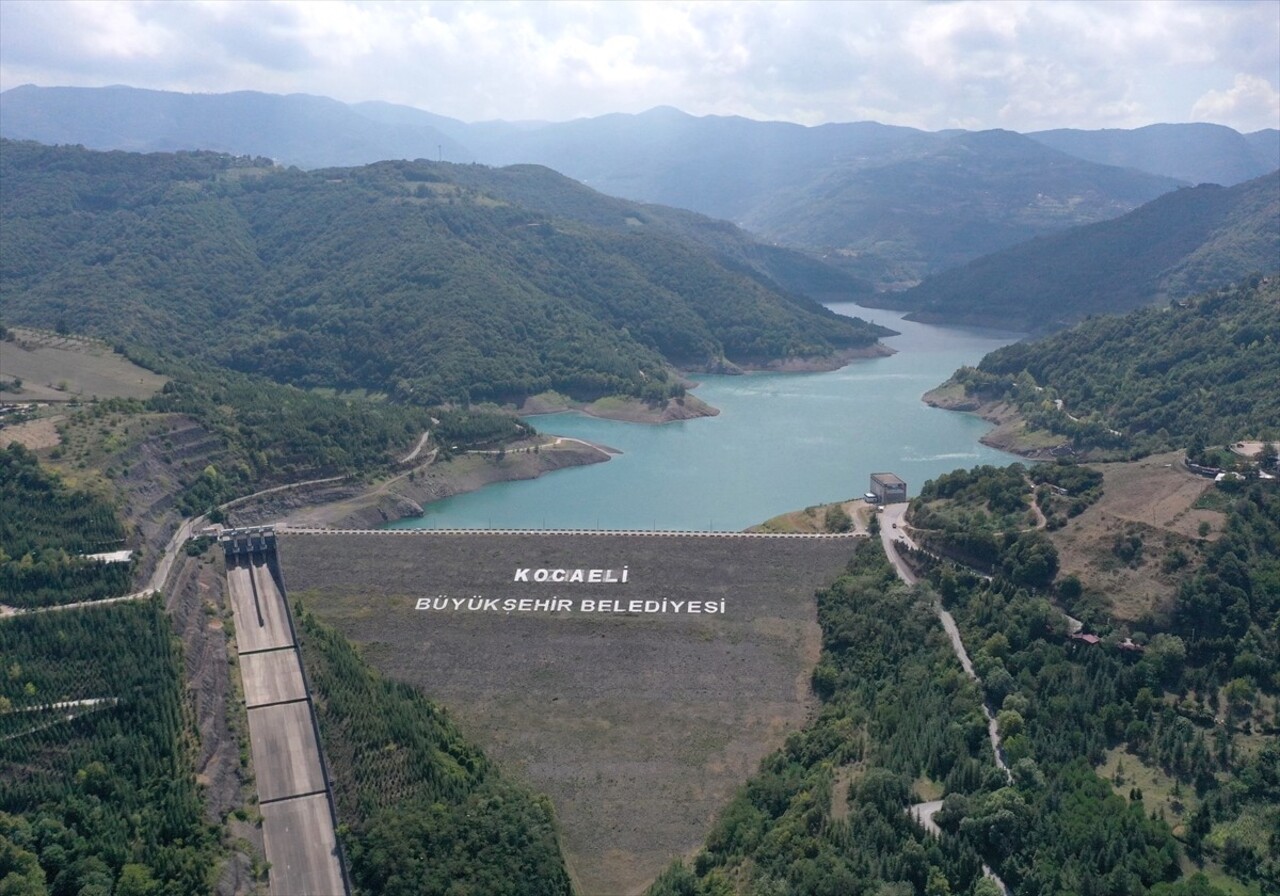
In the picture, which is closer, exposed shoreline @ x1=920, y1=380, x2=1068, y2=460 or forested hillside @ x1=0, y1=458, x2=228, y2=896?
forested hillside @ x1=0, y1=458, x2=228, y2=896

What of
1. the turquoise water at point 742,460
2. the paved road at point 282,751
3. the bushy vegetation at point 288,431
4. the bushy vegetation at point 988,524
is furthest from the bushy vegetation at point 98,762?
the bushy vegetation at point 988,524

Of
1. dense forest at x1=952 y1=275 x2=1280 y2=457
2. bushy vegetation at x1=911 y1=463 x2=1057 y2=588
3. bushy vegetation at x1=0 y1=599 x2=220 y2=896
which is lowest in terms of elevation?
bushy vegetation at x1=0 y1=599 x2=220 y2=896

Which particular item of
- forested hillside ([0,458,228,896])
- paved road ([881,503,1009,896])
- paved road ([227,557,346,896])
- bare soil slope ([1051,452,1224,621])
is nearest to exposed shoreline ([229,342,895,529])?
paved road ([227,557,346,896])

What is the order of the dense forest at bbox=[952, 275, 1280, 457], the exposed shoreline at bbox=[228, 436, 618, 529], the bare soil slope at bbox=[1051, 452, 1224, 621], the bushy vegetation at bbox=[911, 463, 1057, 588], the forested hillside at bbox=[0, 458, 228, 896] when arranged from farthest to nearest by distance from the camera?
the dense forest at bbox=[952, 275, 1280, 457]
the exposed shoreline at bbox=[228, 436, 618, 529]
the bushy vegetation at bbox=[911, 463, 1057, 588]
the bare soil slope at bbox=[1051, 452, 1224, 621]
the forested hillside at bbox=[0, 458, 228, 896]

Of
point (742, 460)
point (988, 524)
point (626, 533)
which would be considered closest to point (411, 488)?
point (626, 533)

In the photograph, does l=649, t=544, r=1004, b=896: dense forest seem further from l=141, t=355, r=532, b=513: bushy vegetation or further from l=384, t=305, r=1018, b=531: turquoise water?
l=141, t=355, r=532, b=513: bushy vegetation

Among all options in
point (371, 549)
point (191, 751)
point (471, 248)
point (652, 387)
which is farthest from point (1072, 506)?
point (471, 248)

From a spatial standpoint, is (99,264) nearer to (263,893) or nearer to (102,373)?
(102,373)
